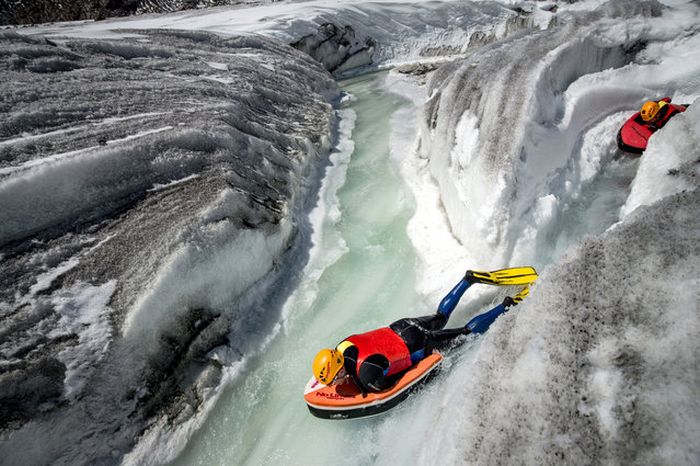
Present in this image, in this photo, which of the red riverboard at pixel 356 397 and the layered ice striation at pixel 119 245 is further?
the red riverboard at pixel 356 397

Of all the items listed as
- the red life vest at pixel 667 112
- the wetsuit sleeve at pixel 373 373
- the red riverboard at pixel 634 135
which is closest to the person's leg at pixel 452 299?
the wetsuit sleeve at pixel 373 373

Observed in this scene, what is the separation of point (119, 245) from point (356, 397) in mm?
3681

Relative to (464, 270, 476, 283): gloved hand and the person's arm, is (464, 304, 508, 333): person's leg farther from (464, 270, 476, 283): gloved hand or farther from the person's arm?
(464, 270, 476, 283): gloved hand

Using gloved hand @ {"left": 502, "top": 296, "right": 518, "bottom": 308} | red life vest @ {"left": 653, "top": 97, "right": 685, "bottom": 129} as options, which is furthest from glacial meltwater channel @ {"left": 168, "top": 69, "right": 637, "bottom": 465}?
red life vest @ {"left": 653, "top": 97, "right": 685, "bottom": 129}

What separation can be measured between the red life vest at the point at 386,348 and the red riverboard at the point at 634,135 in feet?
16.5

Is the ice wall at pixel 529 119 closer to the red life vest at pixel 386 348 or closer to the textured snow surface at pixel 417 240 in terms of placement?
the textured snow surface at pixel 417 240

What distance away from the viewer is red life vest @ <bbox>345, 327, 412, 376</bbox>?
4.29 m

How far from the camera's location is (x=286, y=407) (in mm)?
4727

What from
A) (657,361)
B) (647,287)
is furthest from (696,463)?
(647,287)

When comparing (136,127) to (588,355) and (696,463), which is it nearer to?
(588,355)

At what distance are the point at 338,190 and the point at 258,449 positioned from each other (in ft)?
19.6

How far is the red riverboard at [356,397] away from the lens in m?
4.16

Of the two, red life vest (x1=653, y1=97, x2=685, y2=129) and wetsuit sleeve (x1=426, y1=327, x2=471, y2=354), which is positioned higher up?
red life vest (x1=653, y1=97, x2=685, y2=129)

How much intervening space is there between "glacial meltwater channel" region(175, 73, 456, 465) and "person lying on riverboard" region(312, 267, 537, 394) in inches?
18.3
